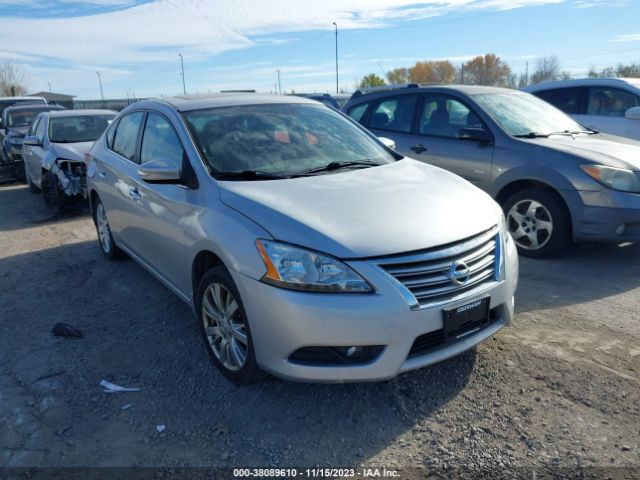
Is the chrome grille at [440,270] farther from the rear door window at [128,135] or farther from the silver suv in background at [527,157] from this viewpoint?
the rear door window at [128,135]

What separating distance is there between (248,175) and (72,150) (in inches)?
232

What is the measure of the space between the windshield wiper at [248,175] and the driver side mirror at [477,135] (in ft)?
9.69

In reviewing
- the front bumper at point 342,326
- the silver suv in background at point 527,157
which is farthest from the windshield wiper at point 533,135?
the front bumper at point 342,326

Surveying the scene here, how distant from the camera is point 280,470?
2.44m

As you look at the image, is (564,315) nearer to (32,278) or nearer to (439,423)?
(439,423)

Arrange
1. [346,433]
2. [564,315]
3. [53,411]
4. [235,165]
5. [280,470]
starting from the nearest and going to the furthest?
[280,470] → [346,433] → [53,411] → [235,165] → [564,315]

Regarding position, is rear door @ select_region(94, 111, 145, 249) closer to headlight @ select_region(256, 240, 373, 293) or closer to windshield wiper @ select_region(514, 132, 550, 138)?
headlight @ select_region(256, 240, 373, 293)

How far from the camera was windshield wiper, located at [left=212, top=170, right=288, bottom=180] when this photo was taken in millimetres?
3299

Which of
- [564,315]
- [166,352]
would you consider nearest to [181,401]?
[166,352]

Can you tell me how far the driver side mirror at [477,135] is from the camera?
216 inches

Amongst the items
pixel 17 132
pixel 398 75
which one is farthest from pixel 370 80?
pixel 17 132

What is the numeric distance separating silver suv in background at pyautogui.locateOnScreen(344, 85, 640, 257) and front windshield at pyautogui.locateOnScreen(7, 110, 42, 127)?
10.7 m

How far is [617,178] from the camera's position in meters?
4.70

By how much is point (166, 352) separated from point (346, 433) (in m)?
1.53
